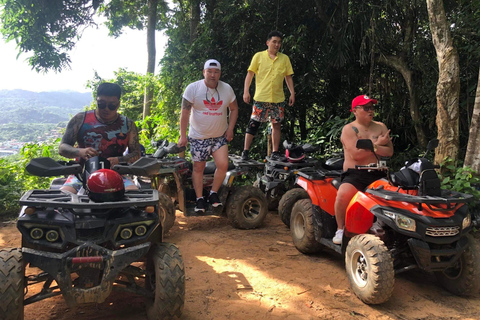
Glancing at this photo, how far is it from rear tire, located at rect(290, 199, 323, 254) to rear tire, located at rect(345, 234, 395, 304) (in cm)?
85

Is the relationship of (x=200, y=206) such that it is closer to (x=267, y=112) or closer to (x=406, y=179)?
(x=267, y=112)

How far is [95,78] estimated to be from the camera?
2034 centimetres

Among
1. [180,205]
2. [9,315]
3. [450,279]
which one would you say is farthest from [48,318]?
[450,279]

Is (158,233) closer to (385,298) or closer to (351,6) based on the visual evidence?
(385,298)

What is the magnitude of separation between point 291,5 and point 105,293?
8052mm

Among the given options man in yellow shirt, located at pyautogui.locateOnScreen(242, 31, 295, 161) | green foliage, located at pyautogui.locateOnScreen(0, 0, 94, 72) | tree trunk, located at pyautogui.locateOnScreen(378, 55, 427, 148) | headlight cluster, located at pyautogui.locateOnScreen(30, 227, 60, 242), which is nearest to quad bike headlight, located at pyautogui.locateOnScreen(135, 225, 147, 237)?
headlight cluster, located at pyautogui.locateOnScreen(30, 227, 60, 242)

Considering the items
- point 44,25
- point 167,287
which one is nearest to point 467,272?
point 167,287

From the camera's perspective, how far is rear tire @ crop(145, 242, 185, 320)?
2.67 metres

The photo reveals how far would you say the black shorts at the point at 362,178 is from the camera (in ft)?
12.7

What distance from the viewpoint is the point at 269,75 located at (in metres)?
6.49

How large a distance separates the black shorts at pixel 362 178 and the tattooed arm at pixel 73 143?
2494 mm

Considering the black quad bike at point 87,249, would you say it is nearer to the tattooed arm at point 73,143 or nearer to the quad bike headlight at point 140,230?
the quad bike headlight at point 140,230

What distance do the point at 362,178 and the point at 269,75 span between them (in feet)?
10.4

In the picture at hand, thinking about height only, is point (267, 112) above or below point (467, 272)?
above
